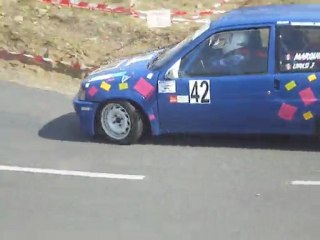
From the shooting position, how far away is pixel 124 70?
10.1 metres

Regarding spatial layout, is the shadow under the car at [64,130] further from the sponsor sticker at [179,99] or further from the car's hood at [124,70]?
the sponsor sticker at [179,99]

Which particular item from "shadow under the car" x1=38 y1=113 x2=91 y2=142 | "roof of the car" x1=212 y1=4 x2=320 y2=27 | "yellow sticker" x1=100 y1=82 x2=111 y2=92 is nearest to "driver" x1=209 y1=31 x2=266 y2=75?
"roof of the car" x1=212 y1=4 x2=320 y2=27

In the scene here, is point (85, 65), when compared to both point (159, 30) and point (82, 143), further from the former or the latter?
point (82, 143)

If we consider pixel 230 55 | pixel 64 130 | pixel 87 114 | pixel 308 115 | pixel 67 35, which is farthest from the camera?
pixel 67 35

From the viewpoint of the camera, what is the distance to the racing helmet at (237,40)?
9.61m

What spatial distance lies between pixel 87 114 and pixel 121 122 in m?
0.45

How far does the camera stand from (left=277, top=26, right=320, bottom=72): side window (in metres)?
9.38

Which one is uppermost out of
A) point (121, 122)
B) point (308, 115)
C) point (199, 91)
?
point (199, 91)

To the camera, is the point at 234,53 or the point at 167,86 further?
the point at 167,86

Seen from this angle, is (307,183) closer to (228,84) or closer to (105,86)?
(228,84)

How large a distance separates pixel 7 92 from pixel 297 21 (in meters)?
5.10

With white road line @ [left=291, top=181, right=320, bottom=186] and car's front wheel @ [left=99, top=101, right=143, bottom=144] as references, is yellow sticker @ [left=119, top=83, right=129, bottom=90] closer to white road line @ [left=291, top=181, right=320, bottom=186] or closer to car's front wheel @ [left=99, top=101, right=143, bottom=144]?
car's front wheel @ [left=99, top=101, right=143, bottom=144]

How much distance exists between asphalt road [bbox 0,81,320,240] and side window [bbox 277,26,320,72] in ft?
3.33

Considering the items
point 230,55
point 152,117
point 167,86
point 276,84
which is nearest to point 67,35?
point 152,117
